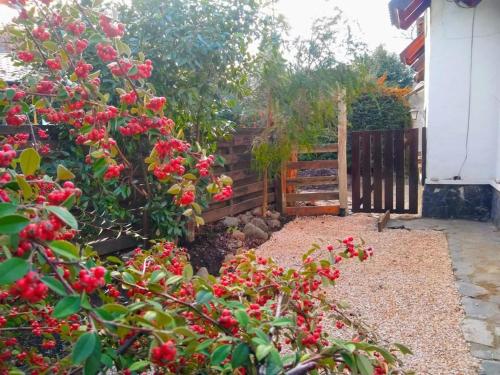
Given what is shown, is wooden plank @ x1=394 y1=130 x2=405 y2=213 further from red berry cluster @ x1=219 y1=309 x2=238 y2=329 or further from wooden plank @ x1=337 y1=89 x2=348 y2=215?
red berry cluster @ x1=219 y1=309 x2=238 y2=329

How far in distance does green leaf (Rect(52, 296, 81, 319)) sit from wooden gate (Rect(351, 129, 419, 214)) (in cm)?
604

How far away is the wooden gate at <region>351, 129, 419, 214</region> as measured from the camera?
21.0 feet

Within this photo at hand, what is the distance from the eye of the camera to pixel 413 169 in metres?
6.45

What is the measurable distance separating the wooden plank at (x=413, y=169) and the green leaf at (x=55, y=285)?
6038mm

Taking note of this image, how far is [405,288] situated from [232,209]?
106 inches

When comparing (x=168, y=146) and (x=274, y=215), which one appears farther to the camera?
(x=274, y=215)

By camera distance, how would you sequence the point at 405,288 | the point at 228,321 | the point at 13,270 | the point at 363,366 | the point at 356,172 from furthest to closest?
the point at 356,172 → the point at 405,288 → the point at 228,321 → the point at 363,366 → the point at 13,270

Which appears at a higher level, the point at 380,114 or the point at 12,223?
the point at 380,114

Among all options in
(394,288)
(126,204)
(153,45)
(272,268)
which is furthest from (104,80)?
(394,288)

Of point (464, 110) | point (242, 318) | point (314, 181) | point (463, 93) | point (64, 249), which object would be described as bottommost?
point (314, 181)

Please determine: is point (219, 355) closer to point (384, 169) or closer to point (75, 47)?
point (75, 47)

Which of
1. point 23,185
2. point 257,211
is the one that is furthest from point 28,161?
point 257,211

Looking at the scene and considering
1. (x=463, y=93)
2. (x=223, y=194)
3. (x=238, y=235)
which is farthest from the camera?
(x=463, y=93)

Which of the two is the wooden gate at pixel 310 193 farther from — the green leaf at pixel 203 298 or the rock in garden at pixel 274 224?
the green leaf at pixel 203 298
